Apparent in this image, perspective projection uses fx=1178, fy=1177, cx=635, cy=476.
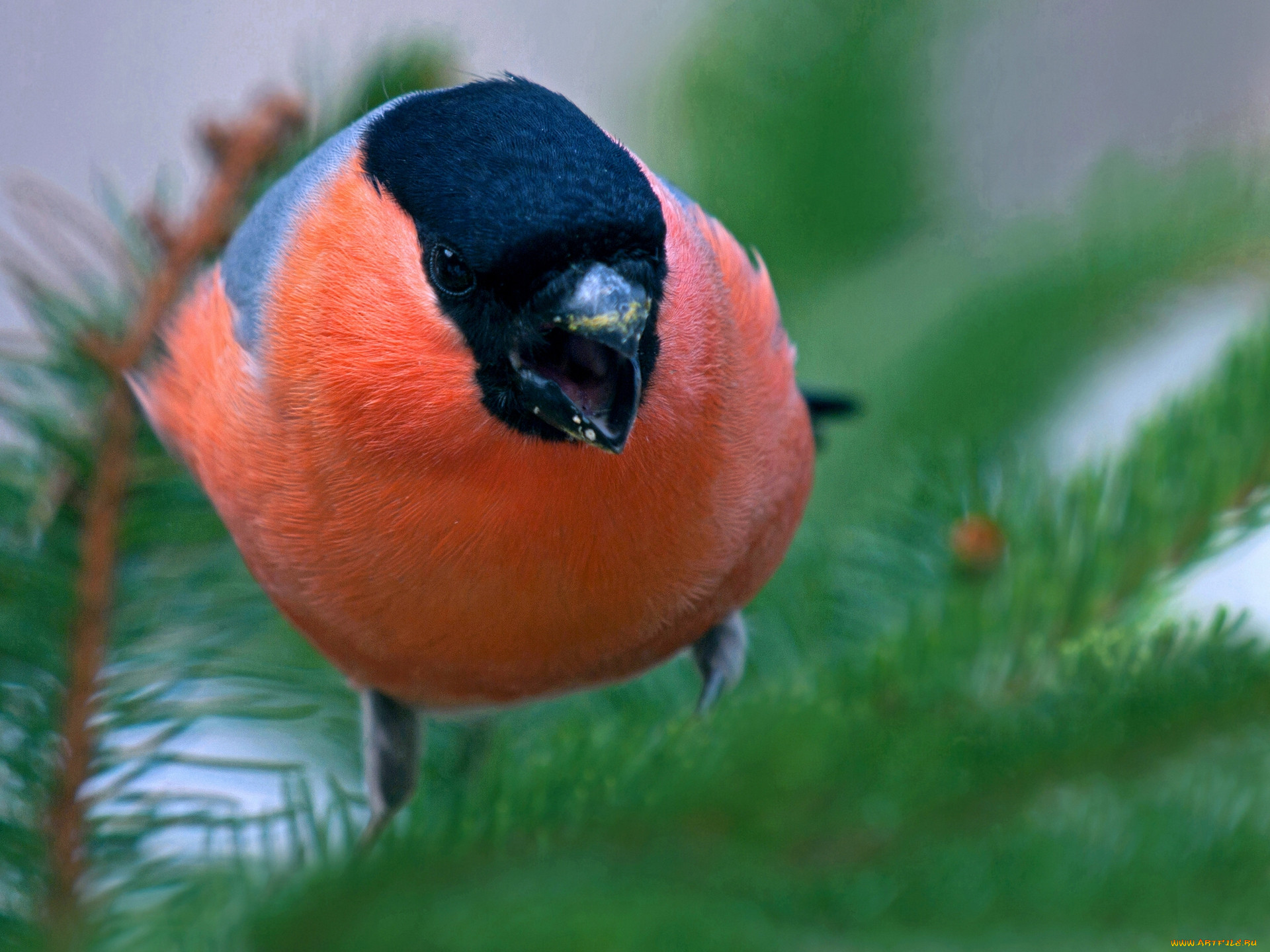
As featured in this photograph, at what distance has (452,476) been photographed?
54 centimetres

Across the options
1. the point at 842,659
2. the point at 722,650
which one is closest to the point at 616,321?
the point at 842,659

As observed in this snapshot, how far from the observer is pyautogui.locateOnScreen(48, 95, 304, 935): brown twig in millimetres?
564

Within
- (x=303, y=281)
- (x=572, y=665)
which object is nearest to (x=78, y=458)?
(x=303, y=281)

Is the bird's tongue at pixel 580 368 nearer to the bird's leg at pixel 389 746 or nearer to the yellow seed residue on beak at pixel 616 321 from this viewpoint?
the yellow seed residue on beak at pixel 616 321

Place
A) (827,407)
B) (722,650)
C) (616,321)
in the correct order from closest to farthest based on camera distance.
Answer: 1. (616,321)
2. (722,650)
3. (827,407)

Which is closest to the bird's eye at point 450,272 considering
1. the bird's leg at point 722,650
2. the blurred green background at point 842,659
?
the blurred green background at point 842,659

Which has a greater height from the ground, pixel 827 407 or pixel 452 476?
pixel 827 407

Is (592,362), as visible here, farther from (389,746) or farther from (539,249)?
(389,746)

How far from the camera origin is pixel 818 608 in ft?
2.21

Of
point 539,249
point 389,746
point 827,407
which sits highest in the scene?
point 827,407

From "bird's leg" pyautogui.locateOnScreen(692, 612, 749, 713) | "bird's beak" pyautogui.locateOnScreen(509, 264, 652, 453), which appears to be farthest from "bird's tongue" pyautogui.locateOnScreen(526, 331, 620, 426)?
"bird's leg" pyautogui.locateOnScreen(692, 612, 749, 713)

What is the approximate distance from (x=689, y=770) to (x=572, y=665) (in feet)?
0.83

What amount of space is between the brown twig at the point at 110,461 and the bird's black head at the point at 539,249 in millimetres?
209

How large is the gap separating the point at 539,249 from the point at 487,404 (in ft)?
0.28
